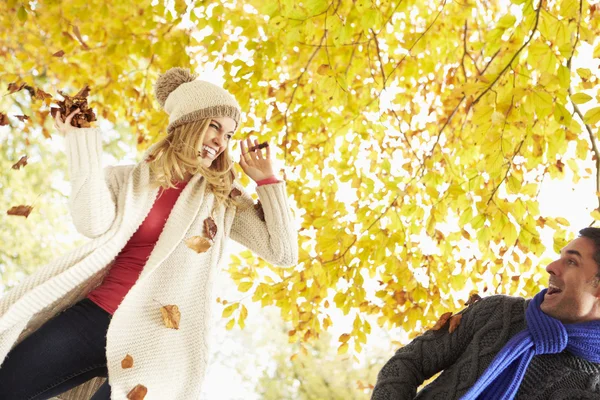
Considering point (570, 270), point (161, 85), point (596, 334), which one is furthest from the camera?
point (161, 85)

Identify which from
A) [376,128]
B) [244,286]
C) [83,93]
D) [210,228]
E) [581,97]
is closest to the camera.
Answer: [581,97]

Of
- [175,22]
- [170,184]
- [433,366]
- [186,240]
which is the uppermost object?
[175,22]

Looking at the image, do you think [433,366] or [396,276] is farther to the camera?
[396,276]

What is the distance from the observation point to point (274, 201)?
185 cm

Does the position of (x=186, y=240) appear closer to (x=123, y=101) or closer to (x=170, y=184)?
(x=170, y=184)

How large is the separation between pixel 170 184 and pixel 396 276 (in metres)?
1.44

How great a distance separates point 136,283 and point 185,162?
0.38 meters

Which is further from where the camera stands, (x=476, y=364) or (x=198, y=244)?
(x=198, y=244)

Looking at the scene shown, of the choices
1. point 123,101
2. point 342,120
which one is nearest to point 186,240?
point 342,120

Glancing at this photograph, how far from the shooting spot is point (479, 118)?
187cm

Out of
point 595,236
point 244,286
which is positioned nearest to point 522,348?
point 595,236

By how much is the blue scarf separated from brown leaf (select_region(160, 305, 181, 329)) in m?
0.75

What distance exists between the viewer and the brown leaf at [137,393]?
1.55 metres

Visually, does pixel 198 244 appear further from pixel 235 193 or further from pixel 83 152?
pixel 83 152
